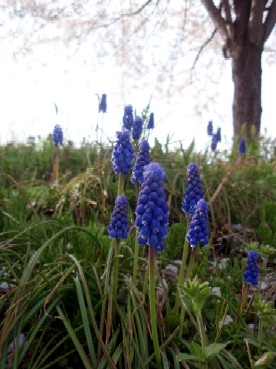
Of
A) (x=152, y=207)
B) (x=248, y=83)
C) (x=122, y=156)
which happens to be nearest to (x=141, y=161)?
(x=122, y=156)

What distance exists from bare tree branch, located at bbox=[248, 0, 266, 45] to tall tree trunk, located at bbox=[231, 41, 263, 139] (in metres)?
0.15

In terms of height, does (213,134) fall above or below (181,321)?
above

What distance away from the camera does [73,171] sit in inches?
237

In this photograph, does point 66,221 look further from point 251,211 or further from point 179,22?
point 179,22

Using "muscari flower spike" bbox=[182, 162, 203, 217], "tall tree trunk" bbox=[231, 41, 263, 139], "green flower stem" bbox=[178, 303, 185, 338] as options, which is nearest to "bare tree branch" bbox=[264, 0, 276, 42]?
"tall tree trunk" bbox=[231, 41, 263, 139]

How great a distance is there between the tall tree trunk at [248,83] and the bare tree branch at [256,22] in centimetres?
15

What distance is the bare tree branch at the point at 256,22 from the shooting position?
34.3 feet

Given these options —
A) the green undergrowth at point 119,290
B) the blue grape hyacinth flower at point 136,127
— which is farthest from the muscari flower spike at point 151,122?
the blue grape hyacinth flower at point 136,127

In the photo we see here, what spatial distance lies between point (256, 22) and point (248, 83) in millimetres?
1156

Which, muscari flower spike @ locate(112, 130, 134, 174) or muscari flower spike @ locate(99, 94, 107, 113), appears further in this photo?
muscari flower spike @ locate(99, 94, 107, 113)

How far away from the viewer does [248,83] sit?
1079cm

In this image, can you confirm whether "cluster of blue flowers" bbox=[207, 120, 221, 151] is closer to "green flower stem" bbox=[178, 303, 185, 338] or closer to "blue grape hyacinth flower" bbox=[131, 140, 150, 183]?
"blue grape hyacinth flower" bbox=[131, 140, 150, 183]

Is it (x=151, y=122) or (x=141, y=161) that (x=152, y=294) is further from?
(x=151, y=122)

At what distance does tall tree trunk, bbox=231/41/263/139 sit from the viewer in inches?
424
